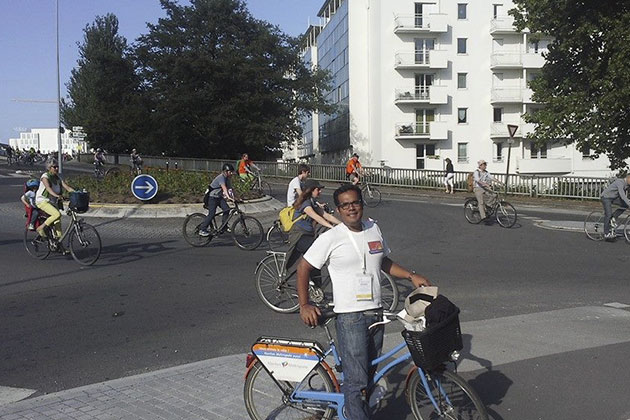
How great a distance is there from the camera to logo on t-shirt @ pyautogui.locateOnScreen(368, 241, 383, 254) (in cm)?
385

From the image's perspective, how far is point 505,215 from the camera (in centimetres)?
1697

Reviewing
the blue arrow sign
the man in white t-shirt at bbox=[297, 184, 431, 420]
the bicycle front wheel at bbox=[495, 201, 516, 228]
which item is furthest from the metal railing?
the man in white t-shirt at bbox=[297, 184, 431, 420]

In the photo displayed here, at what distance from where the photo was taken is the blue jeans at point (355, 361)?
3.78 meters

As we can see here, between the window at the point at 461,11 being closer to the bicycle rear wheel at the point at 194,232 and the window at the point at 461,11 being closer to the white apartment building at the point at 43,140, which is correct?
the bicycle rear wheel at the point at 194,232

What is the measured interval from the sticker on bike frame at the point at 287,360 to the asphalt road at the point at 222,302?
0.93 metres

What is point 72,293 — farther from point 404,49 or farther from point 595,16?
point 404,49

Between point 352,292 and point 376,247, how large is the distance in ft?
1.07

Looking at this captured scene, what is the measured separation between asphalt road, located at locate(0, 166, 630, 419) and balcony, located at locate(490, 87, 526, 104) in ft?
128

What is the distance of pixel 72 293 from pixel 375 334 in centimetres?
601

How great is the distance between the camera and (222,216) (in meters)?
13.1

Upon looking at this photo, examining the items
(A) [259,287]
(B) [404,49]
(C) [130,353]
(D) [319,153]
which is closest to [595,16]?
(A) [259,287]

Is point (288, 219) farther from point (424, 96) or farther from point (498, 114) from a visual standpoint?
point (498, 114)

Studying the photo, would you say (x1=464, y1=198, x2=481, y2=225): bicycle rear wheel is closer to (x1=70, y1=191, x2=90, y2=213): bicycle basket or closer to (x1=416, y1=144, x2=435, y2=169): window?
(x1=70, y1=191, x2=90, y2=213): bicycle basket

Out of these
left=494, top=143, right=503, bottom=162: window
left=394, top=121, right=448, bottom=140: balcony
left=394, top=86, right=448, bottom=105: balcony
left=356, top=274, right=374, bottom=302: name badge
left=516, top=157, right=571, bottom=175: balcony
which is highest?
left=394, top=86, right=448, bottom=105: balcony
